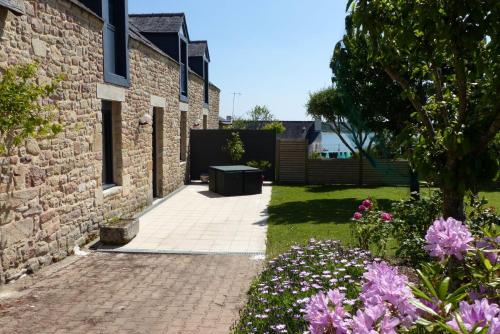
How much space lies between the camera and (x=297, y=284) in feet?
18.0

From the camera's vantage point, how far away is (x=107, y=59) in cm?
Result: 936

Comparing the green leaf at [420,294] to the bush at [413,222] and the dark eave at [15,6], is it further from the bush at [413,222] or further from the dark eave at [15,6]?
the dark eave at [15,6]

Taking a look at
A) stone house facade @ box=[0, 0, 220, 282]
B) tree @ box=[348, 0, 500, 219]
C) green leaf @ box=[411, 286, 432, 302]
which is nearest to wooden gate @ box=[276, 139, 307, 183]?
stone house facade @ box=[0, 0, 220, 282]

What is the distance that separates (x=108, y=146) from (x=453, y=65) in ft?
25.6

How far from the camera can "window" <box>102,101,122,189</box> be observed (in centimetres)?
1009

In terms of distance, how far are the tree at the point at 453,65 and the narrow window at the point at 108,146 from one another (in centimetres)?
687

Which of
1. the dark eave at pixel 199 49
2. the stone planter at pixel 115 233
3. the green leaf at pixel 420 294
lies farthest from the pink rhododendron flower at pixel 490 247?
the dark eave at pixel 199 49

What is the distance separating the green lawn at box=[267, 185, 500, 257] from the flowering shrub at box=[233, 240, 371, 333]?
1.11 metres

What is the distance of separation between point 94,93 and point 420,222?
20.8ft

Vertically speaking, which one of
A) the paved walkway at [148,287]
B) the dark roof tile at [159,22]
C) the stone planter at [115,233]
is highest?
the dark roof tile at [159,22]

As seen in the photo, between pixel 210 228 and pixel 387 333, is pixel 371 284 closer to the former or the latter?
pixel 387 333

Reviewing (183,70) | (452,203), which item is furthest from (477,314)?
(183,70)

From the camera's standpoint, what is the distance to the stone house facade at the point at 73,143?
6.14 m

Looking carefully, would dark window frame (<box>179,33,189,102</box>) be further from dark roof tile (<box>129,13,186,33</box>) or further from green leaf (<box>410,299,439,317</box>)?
green leaf (<box>410,299,439,317</box>)
